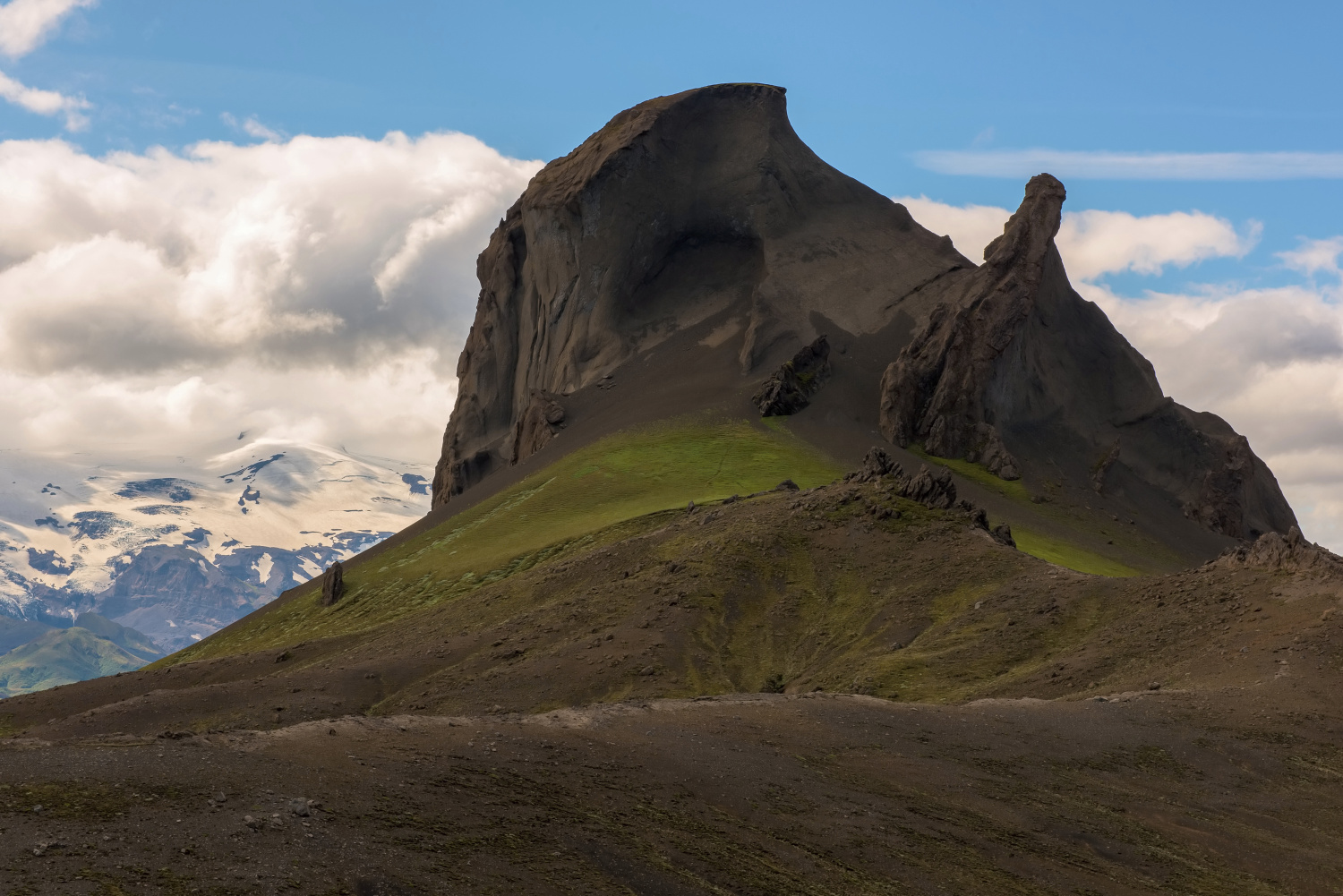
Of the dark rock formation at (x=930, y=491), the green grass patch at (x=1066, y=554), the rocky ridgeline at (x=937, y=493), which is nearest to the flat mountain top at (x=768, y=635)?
the rocky ridgeline at (x=937, y=493)

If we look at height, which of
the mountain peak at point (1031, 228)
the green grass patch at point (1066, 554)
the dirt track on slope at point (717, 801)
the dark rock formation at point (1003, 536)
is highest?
the mountain peak at point (1031, 228)

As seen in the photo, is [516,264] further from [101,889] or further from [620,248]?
[101,889]

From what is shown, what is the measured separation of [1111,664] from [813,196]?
119 metres

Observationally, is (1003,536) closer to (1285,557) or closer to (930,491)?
(930,491)

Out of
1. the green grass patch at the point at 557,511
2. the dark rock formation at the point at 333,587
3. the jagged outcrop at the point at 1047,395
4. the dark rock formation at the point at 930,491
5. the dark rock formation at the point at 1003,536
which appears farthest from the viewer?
the jagged outcrop at the point at 1047,395

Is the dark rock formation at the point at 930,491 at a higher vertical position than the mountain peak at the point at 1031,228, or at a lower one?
lower

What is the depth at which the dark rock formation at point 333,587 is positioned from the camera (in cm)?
9919

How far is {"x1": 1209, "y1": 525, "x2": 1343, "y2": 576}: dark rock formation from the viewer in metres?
53.4

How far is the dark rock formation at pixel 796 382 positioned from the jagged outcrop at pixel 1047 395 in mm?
7719

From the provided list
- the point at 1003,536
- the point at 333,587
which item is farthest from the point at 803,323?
the point at 1003,536

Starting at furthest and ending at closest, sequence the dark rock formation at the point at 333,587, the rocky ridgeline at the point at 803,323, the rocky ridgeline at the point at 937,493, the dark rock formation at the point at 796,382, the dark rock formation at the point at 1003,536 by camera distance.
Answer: the rocky ridgeline at the point at 803,323
the dark rock formation at the point at 796,382
the dark rock formation at the point at 333,587
the rocky ridgeline at the point at 937,493
the dark rock formation at the point at 1003,536

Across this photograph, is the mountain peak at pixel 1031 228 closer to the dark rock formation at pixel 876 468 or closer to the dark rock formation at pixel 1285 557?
the dark rock formation at pixel 876 468

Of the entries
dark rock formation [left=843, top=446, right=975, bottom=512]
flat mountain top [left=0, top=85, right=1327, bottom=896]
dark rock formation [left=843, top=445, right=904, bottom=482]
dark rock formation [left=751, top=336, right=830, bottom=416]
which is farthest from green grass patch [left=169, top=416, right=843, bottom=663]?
dark rock formation [left=843, top=446, right=975, bottom=512]

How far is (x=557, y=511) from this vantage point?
340 ft
